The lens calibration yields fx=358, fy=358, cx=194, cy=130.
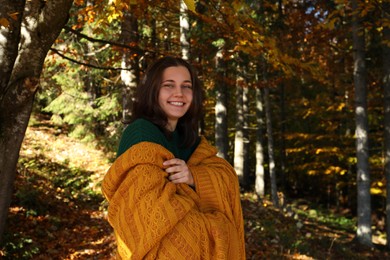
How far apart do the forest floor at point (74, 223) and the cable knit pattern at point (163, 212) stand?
4.92 meters

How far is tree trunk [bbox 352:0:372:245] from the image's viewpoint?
417 inches

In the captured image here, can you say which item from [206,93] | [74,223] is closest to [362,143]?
[206,93]

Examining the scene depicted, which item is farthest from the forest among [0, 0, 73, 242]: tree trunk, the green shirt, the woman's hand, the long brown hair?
the woman's hand

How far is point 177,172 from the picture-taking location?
2.19 meters

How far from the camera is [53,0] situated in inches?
109

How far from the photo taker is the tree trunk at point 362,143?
1059 cm

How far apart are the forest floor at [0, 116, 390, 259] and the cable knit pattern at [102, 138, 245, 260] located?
492 centimetres

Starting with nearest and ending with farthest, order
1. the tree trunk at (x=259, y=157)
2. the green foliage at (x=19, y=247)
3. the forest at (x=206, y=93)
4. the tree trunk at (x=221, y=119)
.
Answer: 1. the forest at (x=206, y=93)
2. the green foliage at (x=19, y=247)
3. the tree trunk at (x=221, y=119)
4. the tree trunk at (x=259, y=157)

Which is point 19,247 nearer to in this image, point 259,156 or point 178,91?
point 178,91

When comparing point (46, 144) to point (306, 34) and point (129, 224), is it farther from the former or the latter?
point (129, 224)

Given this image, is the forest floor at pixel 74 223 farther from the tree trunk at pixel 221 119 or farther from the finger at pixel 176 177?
the finger at pixel 176 177

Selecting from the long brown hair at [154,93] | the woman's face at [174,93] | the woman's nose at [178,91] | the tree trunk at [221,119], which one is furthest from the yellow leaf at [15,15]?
the tree trunk at [221,119]

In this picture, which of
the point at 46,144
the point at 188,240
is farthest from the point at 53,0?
the point at 46,144

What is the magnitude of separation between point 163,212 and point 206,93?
12.3 meters
